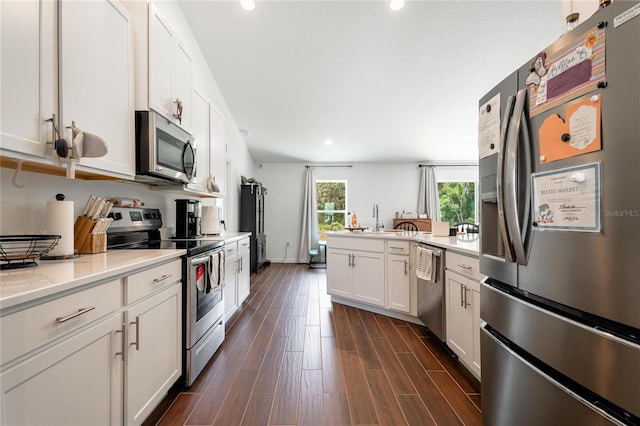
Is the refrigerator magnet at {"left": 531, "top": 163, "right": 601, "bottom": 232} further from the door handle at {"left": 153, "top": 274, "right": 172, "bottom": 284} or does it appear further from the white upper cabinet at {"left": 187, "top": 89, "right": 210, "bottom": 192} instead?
the white upper cabinet at {"left": 187, "top": 89, "right": 210, "bottom": 192}

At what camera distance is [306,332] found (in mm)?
2596

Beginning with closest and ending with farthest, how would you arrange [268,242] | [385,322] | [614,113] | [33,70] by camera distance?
1. [614,113]
2. [33,70]
3. [385,322]
4. [268,242]

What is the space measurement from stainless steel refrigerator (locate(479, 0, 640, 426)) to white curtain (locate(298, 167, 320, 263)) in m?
5.43

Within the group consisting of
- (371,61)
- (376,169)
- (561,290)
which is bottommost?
(561,290)

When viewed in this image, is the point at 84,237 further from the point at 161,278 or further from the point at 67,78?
the point at 67,78

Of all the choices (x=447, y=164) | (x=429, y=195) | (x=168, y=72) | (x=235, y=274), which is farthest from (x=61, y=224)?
(x=447, y=164)

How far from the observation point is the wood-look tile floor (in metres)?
1.51

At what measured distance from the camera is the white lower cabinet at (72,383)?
2.46 feet

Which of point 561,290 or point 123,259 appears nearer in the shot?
point 561,290

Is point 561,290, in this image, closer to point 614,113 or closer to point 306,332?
point 614,113

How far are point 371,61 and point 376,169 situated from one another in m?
3.70

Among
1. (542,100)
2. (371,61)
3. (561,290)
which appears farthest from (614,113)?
(371,61)

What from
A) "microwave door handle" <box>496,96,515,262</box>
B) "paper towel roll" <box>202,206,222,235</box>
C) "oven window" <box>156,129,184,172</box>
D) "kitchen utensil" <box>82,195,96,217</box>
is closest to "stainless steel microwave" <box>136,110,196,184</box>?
"oven window" <box>156,129,184,172</box>

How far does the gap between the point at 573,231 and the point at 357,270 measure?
8.14 ft
